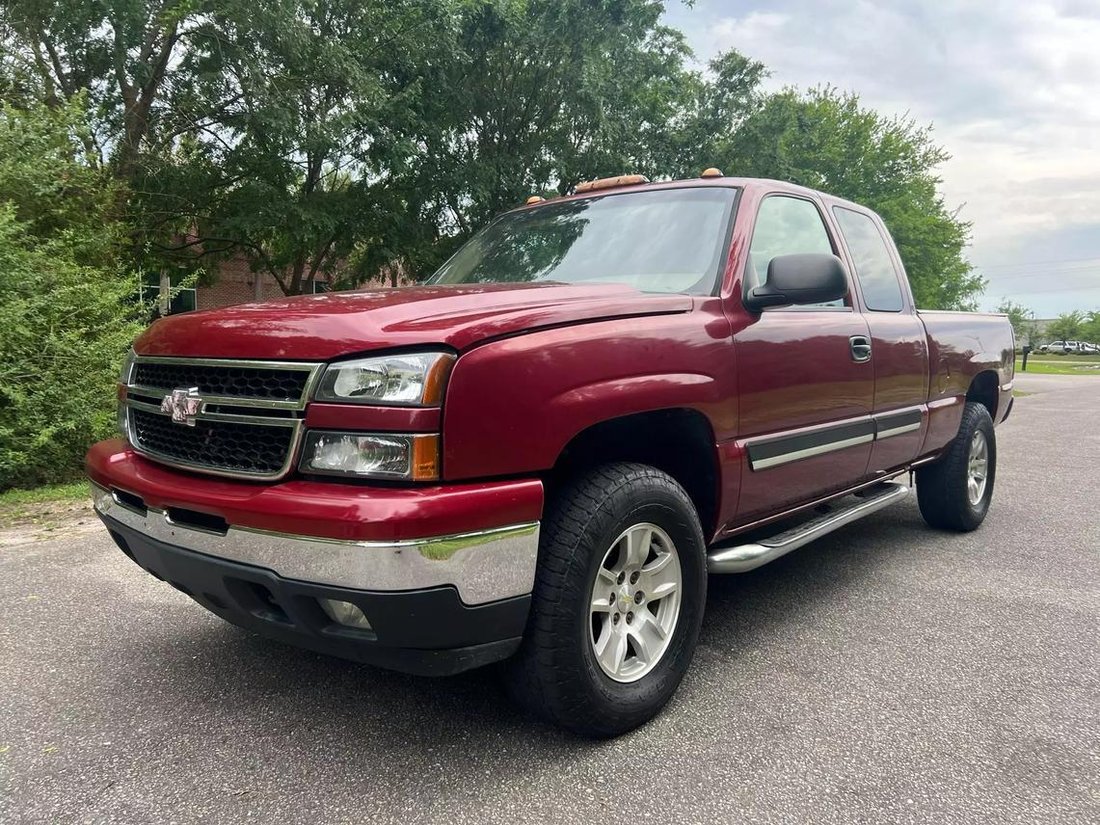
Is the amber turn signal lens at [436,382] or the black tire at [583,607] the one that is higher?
the amber turn signal lens at [436,382]

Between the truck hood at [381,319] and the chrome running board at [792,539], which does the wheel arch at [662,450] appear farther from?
the truck hood at [381,319]

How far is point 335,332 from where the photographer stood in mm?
2059

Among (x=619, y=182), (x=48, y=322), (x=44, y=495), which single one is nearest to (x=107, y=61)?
(x=48, y=322)

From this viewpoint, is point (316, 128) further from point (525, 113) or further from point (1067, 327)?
point (1067, 327)

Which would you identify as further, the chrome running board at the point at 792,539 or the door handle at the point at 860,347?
the door handle at the point at 860,347

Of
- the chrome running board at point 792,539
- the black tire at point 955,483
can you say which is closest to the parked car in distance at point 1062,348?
the black tire at point 955,483

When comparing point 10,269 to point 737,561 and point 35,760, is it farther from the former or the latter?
point 737,561

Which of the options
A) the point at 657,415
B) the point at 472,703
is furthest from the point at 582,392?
the point at 472,703

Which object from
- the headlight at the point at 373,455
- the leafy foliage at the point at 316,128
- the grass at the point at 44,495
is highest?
the leafy foliage at the point at 316,128

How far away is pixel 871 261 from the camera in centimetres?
421

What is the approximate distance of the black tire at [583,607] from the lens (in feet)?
7.11

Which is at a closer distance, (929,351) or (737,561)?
(737,561)

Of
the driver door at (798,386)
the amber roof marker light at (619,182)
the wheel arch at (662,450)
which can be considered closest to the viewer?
the wheel arch at (662,450)

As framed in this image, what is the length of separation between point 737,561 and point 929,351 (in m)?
2.25
